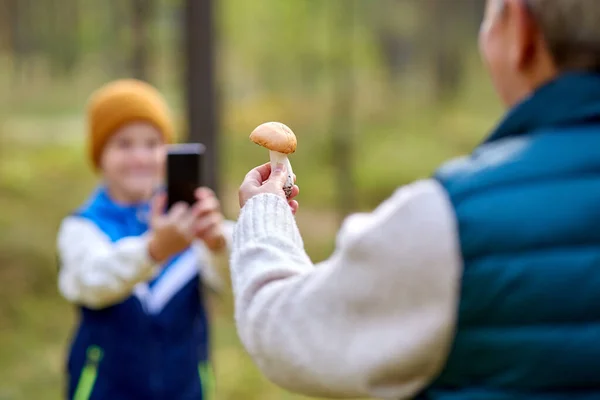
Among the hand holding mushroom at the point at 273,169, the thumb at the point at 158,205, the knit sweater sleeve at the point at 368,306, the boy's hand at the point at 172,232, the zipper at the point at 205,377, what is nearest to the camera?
the knit sweater sleeve at the point at 368,306

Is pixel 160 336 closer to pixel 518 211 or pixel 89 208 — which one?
pixel 89 208

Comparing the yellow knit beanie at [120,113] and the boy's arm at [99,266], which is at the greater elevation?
the yellow knit beanie at [120,113]

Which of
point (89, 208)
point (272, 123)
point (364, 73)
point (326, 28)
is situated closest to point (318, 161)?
point (326, 28)

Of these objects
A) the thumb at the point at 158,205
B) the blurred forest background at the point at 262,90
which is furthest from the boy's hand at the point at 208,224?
the blurred forest background at the point at 262,90

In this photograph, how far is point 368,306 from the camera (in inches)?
41.4

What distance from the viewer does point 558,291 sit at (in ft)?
3.34

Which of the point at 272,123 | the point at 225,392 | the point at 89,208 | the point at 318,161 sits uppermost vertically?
the point at 272,123

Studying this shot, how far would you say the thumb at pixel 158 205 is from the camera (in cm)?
294

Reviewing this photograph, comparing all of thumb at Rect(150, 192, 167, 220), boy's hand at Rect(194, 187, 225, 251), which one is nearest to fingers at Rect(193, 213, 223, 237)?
boy's hand at Rect(194, 187, 225, 251)

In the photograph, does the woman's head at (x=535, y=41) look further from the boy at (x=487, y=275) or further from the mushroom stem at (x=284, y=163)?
the mushroom stem at (x=284, y=163)

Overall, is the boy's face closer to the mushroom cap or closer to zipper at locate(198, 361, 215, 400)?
zipper at locate(198, 361, 215, 400)

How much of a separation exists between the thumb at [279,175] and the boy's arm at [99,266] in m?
1.64

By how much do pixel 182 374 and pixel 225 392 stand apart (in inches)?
117

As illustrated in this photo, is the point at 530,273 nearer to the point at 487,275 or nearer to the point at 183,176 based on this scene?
the point at 487,275
